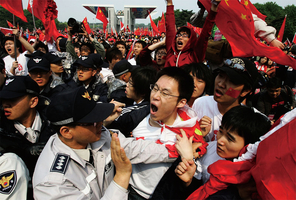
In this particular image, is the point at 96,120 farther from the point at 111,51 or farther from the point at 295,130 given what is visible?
the point at 111,51

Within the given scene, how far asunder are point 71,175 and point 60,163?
122mm

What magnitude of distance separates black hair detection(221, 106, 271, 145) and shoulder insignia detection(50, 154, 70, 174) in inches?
52.6

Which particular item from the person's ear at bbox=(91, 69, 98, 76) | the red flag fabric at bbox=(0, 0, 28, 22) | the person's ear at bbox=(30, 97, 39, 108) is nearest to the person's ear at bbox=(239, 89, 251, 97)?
the person's ear at bbox=(30, 97, 39, 108)

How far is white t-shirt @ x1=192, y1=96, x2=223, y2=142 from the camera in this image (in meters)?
2.17

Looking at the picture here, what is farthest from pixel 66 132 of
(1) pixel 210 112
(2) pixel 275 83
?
(2) pixel 275 83

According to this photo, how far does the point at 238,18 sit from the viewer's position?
2.38 meters

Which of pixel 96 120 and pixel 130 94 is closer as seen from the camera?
pixel 96 120

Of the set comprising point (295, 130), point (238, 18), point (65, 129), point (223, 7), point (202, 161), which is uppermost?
point (223, 7)

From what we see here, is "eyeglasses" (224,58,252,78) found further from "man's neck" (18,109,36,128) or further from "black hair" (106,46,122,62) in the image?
"black hair" (106,46,122,62)

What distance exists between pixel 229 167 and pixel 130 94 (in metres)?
1.56

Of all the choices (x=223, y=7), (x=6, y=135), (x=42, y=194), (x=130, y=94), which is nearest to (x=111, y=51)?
(x=130, y=94)

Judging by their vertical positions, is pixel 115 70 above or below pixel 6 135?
above

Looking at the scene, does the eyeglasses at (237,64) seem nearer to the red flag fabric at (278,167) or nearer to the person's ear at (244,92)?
the person's ear at (244,92)

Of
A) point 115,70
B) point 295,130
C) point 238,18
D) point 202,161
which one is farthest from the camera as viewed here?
point 115,70
